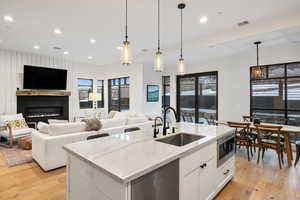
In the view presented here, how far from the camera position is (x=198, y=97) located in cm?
682

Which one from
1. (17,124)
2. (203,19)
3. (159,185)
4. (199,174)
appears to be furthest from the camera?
(17,124)

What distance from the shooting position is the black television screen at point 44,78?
6285mm

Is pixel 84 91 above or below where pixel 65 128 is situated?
above

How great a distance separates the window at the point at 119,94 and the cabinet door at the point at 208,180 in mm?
5889

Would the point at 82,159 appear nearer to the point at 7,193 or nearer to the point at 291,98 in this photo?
the point at 7,193

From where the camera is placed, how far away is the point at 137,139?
2.11 m

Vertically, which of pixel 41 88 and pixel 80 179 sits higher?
pixel 41 88

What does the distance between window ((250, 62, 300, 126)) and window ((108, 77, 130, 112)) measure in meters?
5.10

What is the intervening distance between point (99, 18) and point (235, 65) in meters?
4.65

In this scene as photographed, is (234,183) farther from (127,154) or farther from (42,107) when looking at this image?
(42,107)

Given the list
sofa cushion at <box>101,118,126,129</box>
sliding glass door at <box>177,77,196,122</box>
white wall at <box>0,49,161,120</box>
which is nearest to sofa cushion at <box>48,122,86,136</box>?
sofa cushion at <box>101,118,126,129</box>

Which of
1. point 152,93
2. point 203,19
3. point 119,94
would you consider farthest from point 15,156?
point 203,19

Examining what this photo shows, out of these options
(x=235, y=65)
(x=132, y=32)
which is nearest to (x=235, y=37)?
(x=235, y=65)

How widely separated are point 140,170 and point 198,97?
600 cm
